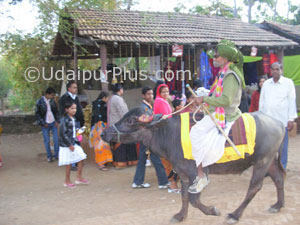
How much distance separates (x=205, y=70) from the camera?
9977 millimetres

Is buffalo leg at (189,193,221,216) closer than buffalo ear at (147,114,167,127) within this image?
No

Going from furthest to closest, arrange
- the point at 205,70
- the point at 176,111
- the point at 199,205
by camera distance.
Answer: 1. the point at 205,70
2. the point at 176,111
3. the point at 199,205

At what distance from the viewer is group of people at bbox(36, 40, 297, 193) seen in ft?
12.4

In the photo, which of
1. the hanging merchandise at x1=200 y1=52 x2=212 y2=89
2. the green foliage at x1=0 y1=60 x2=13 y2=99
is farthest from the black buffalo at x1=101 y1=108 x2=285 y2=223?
the green foliage at x1=0 y1=60 x2=13 y2=99

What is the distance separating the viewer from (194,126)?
386 centimetres

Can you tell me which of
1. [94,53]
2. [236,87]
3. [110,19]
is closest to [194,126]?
[236,87]

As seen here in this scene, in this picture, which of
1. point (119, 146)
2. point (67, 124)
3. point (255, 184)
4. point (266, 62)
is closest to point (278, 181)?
point (255, 184)

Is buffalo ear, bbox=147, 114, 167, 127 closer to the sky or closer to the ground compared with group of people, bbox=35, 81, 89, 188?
closer to the sky

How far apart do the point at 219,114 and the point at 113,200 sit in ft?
8.17

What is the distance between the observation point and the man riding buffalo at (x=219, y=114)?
370 centimetres

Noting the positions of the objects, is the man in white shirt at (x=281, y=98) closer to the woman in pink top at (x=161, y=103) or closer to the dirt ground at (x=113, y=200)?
the dirt ground at (x=113, y=200)

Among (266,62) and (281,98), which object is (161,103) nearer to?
(281,98)

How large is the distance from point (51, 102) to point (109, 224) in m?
4.74

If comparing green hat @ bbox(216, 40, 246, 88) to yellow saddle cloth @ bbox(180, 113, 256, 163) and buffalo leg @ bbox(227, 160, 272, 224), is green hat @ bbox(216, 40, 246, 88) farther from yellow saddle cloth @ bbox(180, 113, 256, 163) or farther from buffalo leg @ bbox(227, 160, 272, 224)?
buffalo leg @ bbox(227, 160, 272, 224)
